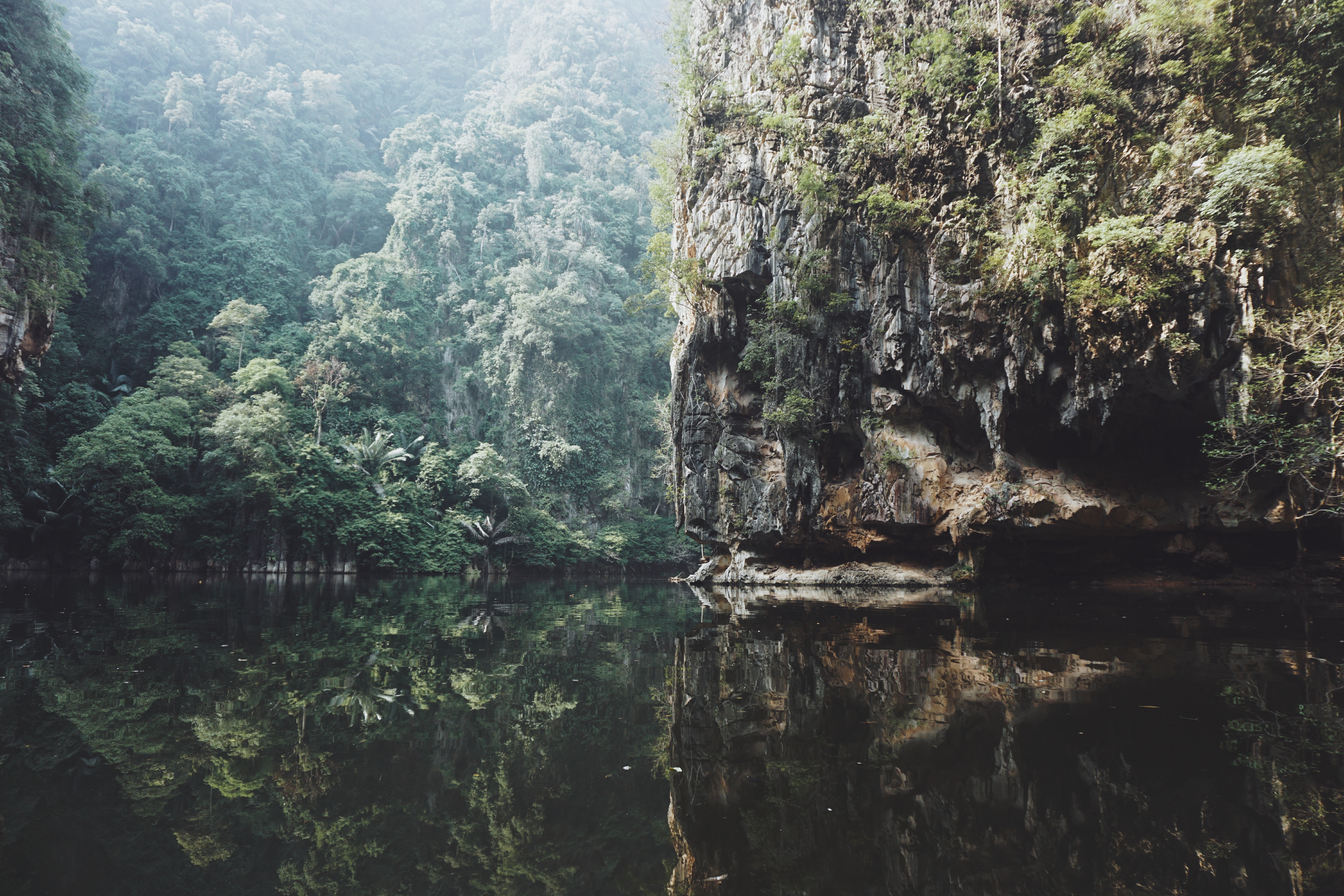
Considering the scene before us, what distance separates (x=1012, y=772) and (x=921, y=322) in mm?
11849

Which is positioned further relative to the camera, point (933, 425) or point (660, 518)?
point (660, 518)

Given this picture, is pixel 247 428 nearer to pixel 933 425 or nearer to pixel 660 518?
pixel 660 518

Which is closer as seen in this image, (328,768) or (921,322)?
(328,768)

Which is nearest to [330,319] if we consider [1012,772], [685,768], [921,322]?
[921,322]

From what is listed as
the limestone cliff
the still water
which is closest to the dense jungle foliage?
the still water

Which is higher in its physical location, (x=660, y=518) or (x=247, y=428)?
(x=247, y=428)

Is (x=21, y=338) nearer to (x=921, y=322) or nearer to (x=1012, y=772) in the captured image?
(x=921, y=322)

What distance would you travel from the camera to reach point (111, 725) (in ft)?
13.1

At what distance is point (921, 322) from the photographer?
13.6m

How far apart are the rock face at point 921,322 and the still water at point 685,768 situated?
4773 mm

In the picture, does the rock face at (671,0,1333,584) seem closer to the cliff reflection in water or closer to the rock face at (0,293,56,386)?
the cliff reflection in water

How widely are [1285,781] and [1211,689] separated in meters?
1.97

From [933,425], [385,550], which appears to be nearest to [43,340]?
[385,550]

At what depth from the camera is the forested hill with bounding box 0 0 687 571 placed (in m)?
22.8
